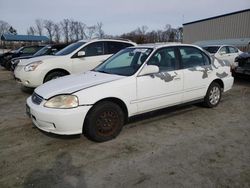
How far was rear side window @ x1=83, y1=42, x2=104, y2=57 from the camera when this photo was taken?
8109 millimetres

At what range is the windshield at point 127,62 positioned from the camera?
460 centimetres

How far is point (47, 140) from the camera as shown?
419 cm

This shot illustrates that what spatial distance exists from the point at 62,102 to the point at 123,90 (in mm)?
1002

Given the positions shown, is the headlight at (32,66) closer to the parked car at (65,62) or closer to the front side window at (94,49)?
the parked car at (65,62)

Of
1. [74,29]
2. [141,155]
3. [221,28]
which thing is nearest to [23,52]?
[141,155]

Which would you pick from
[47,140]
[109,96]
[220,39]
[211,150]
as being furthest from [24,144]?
[220,39]

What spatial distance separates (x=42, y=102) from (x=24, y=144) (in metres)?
0.79

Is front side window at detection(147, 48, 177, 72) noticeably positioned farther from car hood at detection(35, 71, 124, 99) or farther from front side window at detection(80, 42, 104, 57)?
front side window at detection(80, 42, 104, 57)

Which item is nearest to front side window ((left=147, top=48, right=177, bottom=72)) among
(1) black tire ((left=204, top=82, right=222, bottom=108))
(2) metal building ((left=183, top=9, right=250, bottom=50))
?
(1) black tire ((left=204, top=82, right=222, bottom=108))

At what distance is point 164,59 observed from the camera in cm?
489

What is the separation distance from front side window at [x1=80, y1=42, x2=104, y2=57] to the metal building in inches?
762

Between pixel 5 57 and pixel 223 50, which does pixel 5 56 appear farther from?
pixel 223 50

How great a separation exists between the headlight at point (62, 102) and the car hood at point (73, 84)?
0.09 m

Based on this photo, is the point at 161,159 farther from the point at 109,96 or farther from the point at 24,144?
the point at 24,144
